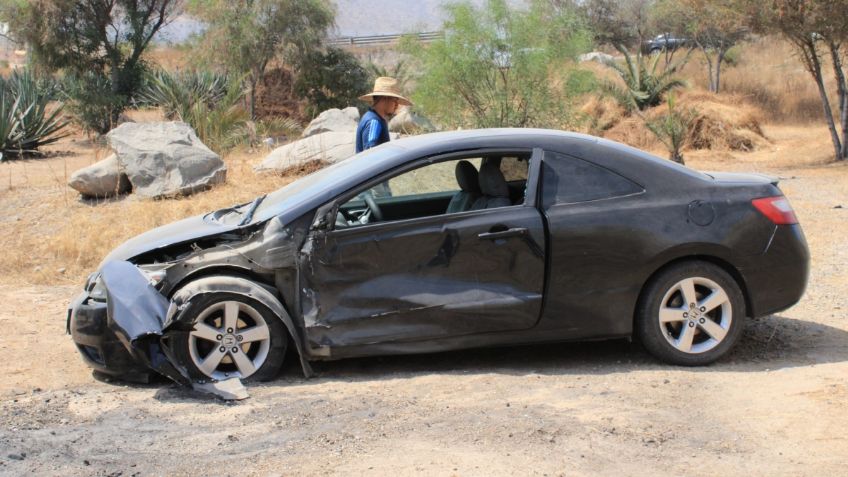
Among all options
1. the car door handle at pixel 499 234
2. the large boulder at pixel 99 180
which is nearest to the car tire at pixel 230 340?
the car door handle at pixel 499 234

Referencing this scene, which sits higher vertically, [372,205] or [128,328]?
[372,205]

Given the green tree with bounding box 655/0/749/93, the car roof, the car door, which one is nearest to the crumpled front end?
the car door

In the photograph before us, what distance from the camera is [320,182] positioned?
20.1ft

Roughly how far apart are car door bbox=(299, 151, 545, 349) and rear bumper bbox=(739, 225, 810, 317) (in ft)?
4.29

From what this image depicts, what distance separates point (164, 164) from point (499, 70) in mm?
5630

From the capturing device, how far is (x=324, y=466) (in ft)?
13.7

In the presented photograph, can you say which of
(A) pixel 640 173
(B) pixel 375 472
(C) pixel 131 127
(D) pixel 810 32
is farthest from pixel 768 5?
(B) pixel 375 472

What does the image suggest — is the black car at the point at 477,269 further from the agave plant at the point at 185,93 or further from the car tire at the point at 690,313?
the agave plant at the point at 185,93

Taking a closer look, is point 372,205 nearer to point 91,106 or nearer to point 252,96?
point 91,106

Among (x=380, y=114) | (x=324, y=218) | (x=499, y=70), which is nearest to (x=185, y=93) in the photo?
(x=499, y=70)

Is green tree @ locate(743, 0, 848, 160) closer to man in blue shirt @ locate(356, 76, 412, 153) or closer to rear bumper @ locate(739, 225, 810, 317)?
man in blue shirt @ locate(356, 76, 412, 153)

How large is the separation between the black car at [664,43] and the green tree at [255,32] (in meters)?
17.4

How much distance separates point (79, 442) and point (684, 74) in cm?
3358

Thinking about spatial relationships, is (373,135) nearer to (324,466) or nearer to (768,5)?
(324,466)
